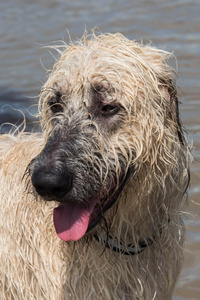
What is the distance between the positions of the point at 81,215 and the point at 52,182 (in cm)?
36

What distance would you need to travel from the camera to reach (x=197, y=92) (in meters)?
8.30

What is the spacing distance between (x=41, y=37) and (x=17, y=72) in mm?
1275

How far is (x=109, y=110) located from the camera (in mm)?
3664

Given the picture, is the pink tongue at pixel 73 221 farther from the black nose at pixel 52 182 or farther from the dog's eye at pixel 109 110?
the dog's eye at pixel 109 110

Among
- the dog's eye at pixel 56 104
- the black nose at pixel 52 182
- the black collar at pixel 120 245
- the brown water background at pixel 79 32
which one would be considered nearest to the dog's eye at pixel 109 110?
the dog's eye at pixel 56 104

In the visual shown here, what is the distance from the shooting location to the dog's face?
347 cm

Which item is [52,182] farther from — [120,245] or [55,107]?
[120,245]

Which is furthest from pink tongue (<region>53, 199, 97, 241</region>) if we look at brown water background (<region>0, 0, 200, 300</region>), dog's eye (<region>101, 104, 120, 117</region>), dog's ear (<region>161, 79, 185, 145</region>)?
brown water background (<region>0, 0, 200, 300</region>)

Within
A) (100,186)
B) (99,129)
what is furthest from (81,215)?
(99,129)

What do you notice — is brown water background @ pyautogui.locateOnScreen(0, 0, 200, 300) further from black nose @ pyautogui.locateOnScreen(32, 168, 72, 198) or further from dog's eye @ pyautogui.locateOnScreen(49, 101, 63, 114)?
black nose @ pyautogui.locateOnScreen(32, 168, 72, 198)

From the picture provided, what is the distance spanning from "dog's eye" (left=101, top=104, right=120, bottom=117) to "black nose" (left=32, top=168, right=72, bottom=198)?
0.47m

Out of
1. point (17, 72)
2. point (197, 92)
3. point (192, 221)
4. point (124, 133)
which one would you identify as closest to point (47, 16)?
point (17, 72)

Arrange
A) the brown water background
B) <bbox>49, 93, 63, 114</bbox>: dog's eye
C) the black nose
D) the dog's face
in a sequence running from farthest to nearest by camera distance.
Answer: the brown water background → <bbox>49, 93, 63, 114</bbox>: dog's eye → the dog's face → the black nose

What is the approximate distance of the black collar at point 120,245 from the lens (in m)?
3.84
